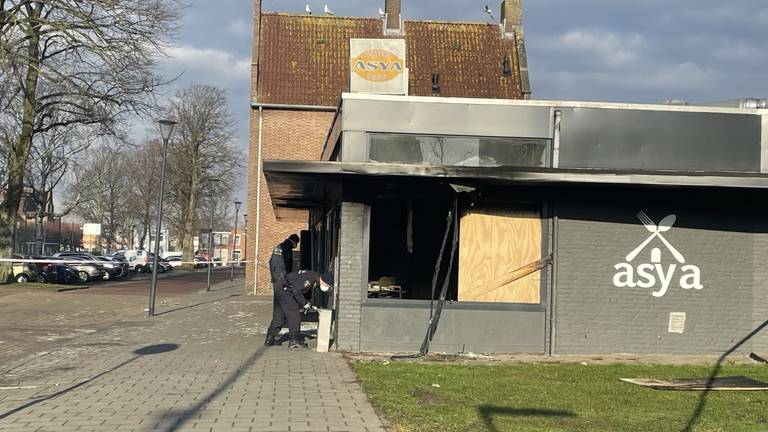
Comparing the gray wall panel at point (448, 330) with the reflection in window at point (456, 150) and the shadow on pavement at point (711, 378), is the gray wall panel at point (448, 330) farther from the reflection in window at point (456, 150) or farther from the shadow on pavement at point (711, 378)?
A: the shadow on pavement at point (711, 378)

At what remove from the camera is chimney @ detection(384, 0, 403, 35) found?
37.1 meters

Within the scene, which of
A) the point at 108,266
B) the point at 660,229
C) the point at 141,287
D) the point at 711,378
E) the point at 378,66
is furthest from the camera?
the point at 108,266

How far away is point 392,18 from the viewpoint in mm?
37281

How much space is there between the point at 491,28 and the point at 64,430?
33.5m

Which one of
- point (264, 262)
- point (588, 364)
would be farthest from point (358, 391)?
point (264, 262)

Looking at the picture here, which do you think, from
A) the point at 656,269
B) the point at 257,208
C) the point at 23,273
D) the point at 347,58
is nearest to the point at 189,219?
the point at 23,273

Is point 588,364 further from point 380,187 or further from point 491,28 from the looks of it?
point 491,28

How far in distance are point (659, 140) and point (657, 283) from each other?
7.49 ft

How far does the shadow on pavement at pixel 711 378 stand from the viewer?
789 cm

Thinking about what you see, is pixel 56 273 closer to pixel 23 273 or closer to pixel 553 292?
pixel 23 273

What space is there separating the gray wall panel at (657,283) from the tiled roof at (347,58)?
70.4 feet

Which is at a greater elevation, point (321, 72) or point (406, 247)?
point (321, 72)

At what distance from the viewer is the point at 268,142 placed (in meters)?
33.4

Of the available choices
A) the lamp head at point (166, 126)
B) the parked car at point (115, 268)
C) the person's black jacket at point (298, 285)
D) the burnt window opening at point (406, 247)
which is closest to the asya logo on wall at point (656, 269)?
the burnt window opening at point (406, 247)
